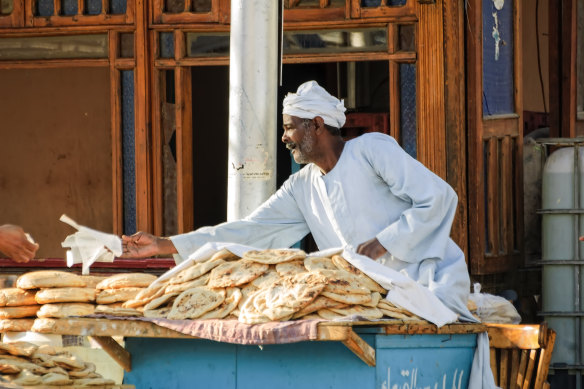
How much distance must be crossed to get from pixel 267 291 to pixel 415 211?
1.02 m

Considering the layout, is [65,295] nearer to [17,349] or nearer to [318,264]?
[17,349]

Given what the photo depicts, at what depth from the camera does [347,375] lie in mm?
5660

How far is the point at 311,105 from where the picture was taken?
6723mm

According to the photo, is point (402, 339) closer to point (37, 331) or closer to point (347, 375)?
point (347, 375)

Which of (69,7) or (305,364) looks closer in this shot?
(305,364)

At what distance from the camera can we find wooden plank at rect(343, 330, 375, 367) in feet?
17.8

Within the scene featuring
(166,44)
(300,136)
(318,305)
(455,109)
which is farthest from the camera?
(166,44)

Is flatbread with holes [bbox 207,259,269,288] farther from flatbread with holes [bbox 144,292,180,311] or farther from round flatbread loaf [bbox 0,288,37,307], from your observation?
round flatbread loaf [bbox 0,288,37,307]

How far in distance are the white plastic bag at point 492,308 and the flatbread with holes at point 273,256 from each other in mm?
2341

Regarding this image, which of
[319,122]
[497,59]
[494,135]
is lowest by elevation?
[494,135]

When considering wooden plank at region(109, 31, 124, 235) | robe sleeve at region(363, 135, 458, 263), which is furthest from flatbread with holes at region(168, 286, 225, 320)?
wooden plank at region(109, 31, 124, 235)

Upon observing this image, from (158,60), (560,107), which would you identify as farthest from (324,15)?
(560,107)

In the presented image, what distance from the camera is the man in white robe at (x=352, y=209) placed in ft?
21.1

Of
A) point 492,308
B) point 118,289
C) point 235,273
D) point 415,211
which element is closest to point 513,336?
point 415,211
